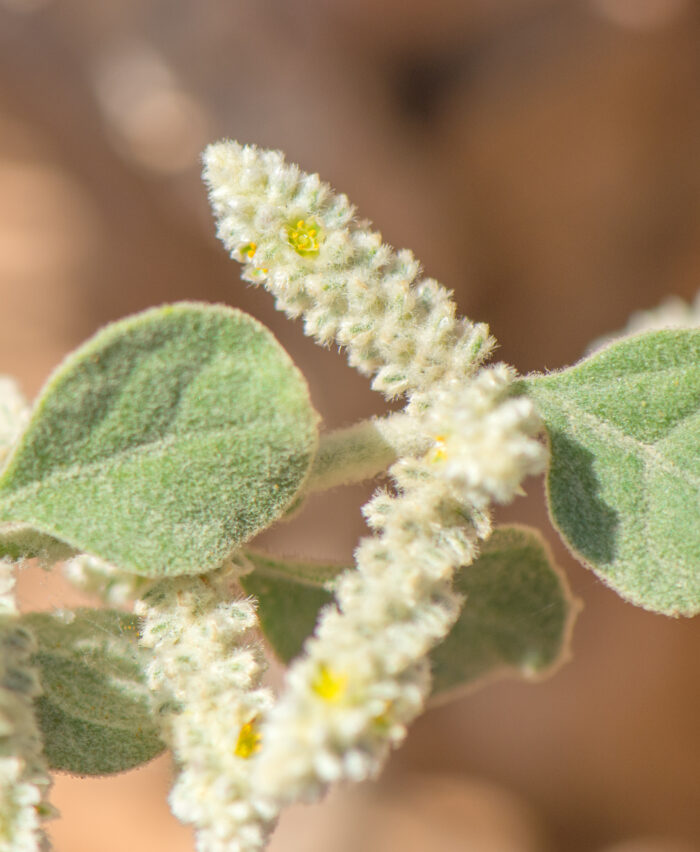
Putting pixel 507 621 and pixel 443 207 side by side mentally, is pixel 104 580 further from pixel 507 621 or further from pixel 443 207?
pixel 443 207

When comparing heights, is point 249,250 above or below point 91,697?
above

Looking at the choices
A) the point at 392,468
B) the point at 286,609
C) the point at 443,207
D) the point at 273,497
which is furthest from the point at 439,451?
the point at 443,207

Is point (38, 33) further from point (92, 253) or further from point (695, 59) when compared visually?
point (695, 59)

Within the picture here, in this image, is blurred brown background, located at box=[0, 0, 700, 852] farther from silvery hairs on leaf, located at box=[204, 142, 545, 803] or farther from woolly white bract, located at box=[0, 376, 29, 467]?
silvery hairs on leaf, located at box=[204, 142, 545, 803]

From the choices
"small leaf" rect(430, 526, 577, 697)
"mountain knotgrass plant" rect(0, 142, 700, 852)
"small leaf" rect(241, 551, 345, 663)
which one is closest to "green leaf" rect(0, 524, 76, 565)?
"mountain knotgrass plant" rect(0, 142, 700, 852)

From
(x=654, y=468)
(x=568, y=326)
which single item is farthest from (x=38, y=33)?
(x=654, y=468)

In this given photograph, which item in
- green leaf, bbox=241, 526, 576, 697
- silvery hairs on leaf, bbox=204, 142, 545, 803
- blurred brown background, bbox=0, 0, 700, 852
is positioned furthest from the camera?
blurred brown background, bbox=0, 0, 700, 852

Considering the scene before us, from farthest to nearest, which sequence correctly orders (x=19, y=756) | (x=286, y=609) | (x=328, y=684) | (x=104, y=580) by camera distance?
(x=286, y=609) → (x=104, y=580) → (x=19, y=756) → (x=328, y=684)
